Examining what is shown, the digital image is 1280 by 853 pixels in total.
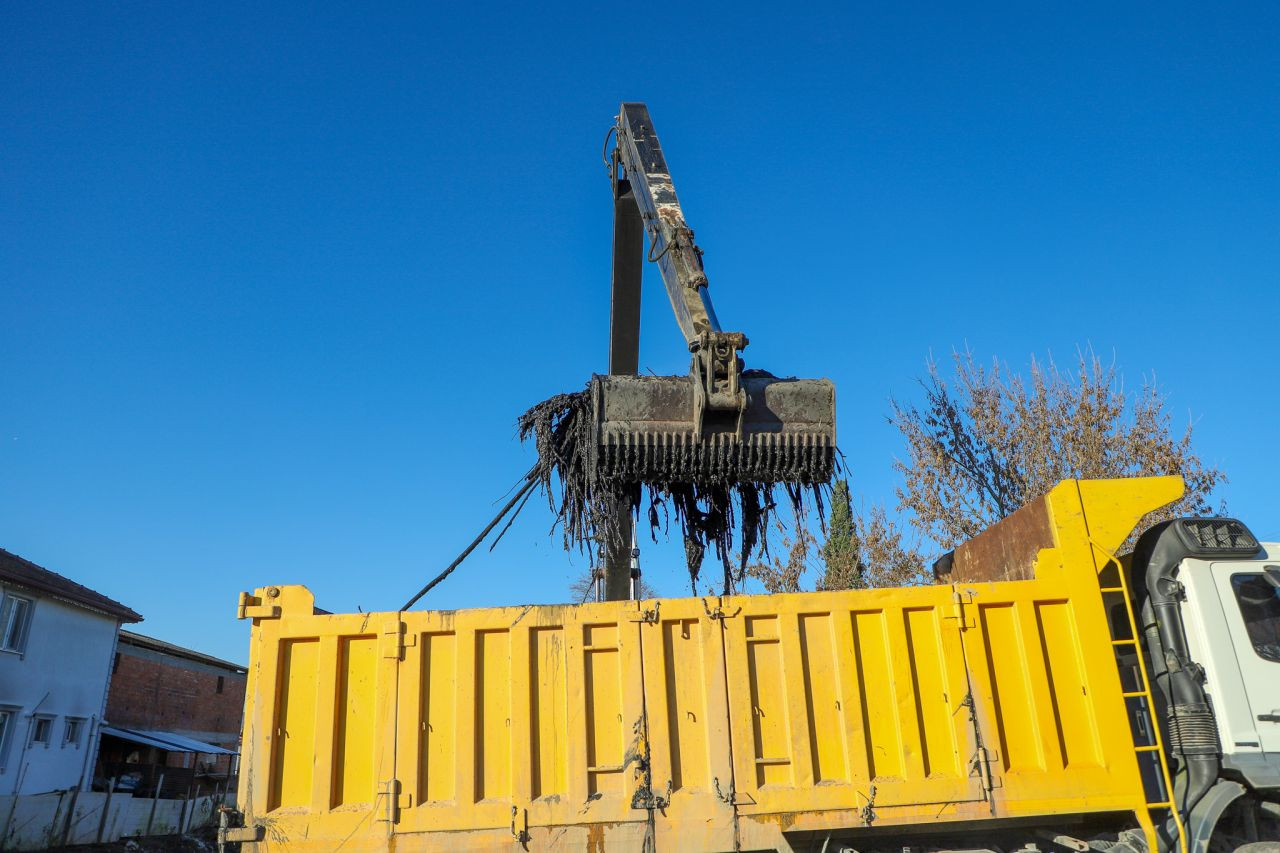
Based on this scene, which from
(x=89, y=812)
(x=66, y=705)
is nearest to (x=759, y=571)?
(x=89, y=812)

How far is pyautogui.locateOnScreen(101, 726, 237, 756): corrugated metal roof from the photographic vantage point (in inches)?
960

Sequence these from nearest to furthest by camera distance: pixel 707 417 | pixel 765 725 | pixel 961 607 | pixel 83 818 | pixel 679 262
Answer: pixel 765 725, pixel 961 607, pixel 707 417, pixel 679 262, pixel 83 818

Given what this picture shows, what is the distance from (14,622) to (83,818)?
4743mm

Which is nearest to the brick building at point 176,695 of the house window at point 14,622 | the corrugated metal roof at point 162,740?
the corrugated metal roof at point 162,740

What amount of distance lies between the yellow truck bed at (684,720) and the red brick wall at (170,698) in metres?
21.2

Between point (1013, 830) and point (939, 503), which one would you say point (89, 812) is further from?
point (1013, 830)

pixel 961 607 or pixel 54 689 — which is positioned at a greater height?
pixel 54 689

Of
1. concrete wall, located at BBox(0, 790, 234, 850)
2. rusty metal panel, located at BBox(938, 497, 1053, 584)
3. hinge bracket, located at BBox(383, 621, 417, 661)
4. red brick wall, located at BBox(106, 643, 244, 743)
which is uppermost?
red brick wall, located at BBox(106, 643, 244, 743)

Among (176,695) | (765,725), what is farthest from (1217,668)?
(176,695)

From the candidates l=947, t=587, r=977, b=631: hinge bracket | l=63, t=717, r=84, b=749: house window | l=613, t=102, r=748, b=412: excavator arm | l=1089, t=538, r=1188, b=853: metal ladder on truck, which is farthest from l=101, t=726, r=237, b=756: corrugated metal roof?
l=1089, t=538, r=1188, b=853: metal ladder on truck

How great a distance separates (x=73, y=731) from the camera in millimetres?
22250

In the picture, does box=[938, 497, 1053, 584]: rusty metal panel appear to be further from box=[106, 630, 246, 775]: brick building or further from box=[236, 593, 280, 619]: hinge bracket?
box=[106, 630, 246, 775]: brick building

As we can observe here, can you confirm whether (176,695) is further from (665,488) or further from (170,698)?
(665,488)

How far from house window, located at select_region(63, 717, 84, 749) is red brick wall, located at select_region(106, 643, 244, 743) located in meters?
1.77
